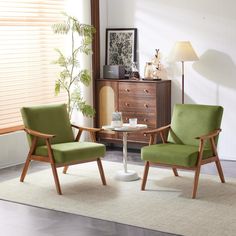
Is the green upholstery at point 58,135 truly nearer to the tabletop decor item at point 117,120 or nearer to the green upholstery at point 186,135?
the tabletop decor item at point 117,120

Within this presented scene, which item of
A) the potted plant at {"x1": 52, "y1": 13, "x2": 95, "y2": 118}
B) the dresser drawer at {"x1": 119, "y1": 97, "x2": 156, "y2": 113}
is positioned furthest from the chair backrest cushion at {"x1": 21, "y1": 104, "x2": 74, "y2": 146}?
the dresser drawer at {"x1": 119, "y1": 97, "x2": 156, "y2": 113}

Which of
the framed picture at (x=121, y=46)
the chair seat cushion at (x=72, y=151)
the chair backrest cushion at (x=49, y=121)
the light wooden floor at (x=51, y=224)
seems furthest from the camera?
the framed picture at (x=121, y=46)

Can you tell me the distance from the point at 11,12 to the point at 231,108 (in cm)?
308

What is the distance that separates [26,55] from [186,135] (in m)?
2.55

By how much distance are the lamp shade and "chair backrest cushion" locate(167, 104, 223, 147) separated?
3.82 ft

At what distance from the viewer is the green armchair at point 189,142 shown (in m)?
5.59

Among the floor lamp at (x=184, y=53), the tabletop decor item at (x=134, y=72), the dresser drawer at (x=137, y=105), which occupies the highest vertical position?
the floor lamp at (x=184, y=53)

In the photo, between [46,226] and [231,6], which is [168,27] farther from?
[46,226]

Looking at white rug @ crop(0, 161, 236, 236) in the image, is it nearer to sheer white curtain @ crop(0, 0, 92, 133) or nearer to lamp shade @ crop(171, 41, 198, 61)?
sheer white curtain @ crop(0, 0, 92, 133)

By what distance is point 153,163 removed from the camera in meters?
5.82

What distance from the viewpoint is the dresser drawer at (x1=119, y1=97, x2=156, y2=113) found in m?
7.61

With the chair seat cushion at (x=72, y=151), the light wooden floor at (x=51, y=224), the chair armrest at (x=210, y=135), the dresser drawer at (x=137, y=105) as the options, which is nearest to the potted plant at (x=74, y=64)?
the dresser drawer at (x=137, y=105)

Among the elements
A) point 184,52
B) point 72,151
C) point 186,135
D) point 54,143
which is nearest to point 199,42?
point 184,52

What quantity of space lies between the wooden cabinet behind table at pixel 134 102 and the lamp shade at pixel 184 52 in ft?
1.57
